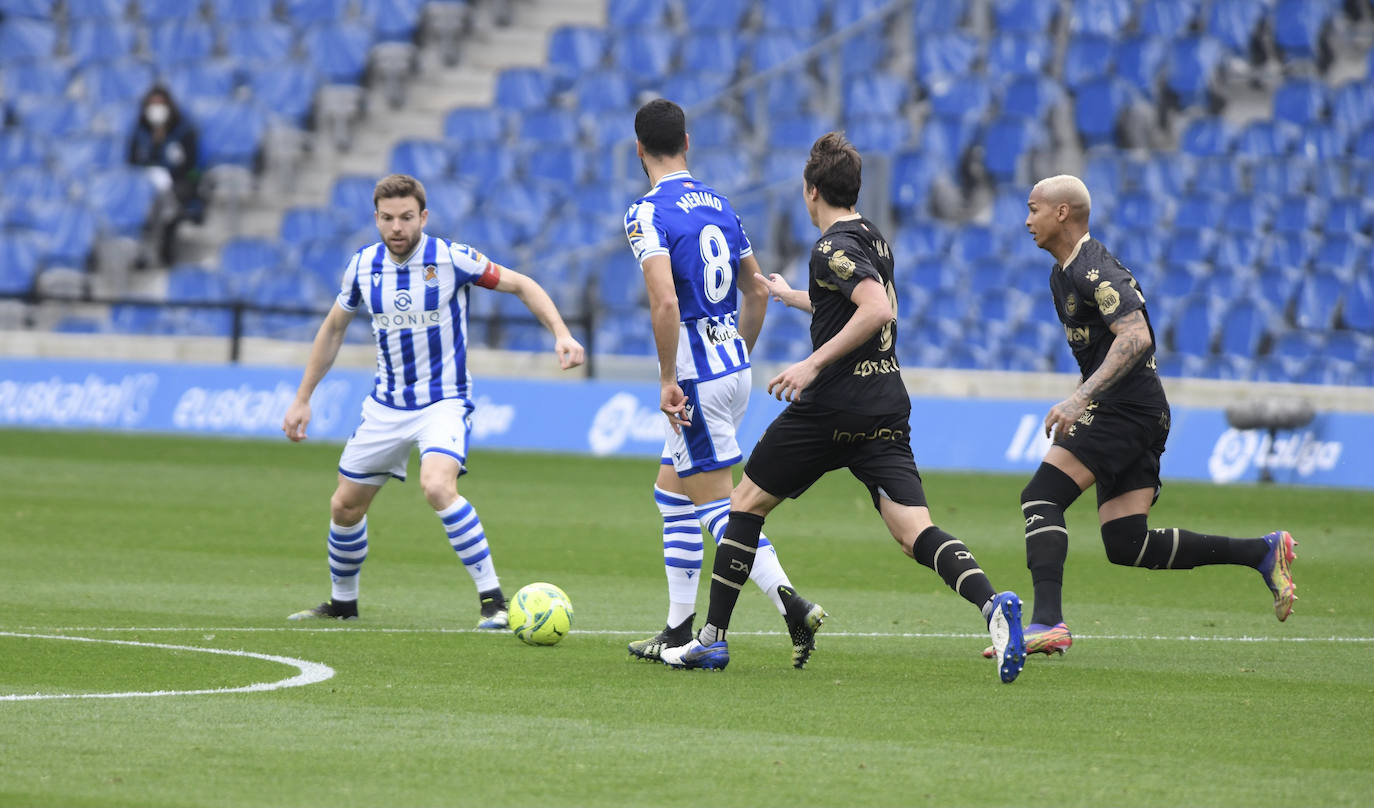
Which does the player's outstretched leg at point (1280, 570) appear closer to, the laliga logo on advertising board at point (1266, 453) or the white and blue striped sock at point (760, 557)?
the white and blue striped sock at point (760, 557)

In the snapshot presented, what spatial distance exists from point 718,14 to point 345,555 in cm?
1958

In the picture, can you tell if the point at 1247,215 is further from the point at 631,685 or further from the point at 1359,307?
the point at 631,685

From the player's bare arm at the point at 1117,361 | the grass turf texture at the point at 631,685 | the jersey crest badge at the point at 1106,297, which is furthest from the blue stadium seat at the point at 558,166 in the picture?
the player's bare arm at the point at 1117,361

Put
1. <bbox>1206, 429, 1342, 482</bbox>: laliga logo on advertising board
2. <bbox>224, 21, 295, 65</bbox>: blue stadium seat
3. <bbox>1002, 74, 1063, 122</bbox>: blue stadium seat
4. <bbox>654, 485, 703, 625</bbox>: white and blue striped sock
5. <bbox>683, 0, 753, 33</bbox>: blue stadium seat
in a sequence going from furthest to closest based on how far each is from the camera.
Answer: <bbox>224, 21, 295, 65</bbox>: blue stadium seat → <bbox>683, 0, 753, 33</bbox>: blue stadium seat → <bbox>1002, 74, 1063, 122</bbox>: blue stadium seat → <bbox>1206, 429, 1342, 482</bbox>: laliga logo on advertising board → <bbox>654, 485, 703, 625</bbox>: white and blue striped sock

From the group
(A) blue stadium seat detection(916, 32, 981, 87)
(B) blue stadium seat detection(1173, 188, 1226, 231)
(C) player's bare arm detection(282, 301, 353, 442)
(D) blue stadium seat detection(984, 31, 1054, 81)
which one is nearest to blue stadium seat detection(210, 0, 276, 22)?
(A) blue stadium seat detection(916, 32, 981, 87)

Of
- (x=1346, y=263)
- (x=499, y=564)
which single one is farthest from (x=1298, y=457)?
(x=499, y=564)

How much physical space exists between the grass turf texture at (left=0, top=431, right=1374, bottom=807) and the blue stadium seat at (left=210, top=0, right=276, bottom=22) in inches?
682

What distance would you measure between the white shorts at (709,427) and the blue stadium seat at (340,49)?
72.5ft

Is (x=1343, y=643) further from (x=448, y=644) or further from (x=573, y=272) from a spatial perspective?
(x=573, y=272)

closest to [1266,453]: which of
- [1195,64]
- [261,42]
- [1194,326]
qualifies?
[1194,326]

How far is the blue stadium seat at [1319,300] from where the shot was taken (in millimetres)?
21656

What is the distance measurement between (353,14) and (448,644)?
75.3 ft

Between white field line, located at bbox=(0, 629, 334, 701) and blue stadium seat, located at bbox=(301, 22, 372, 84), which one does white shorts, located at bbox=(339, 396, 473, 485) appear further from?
blue stadium seat, located at bbox=(301, 22, 372, 84)

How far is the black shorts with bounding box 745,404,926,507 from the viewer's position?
23.6 ft
